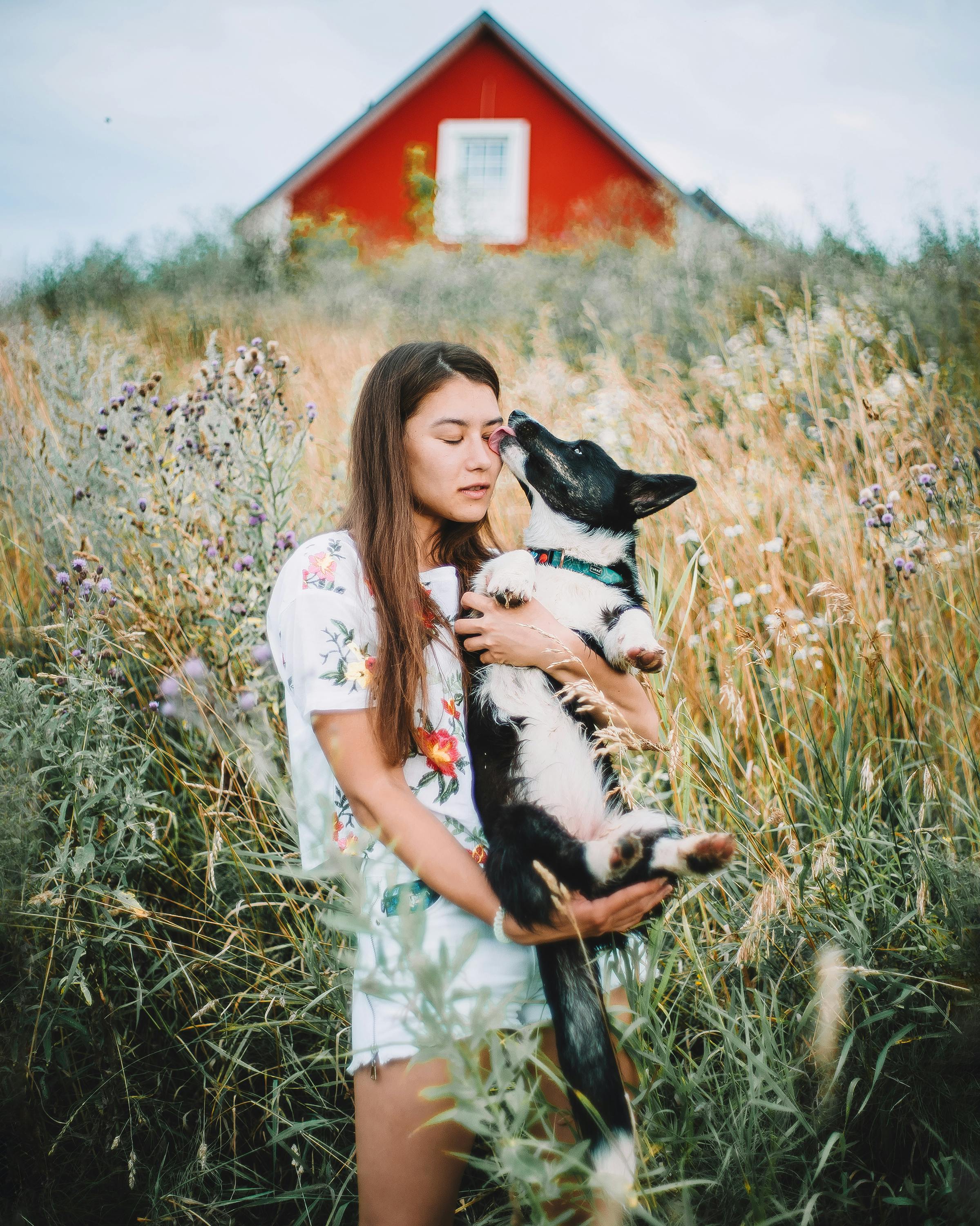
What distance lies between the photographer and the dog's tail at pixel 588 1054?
1.21 meters

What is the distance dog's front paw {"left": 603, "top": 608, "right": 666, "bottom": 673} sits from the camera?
5.39ft

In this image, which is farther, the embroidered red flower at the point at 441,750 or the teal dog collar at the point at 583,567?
the teal dog collar at the point at 583,567

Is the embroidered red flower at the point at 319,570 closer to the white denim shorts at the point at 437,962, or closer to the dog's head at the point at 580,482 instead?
the white denim shorts at the point at 437,962

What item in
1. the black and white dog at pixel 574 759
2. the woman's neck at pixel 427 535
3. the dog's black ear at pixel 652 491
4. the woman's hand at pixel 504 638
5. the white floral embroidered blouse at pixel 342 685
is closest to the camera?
the black and white dog at pixel 574 759

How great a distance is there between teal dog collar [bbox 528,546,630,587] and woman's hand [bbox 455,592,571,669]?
0.36m

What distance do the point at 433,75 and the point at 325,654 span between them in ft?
50.7

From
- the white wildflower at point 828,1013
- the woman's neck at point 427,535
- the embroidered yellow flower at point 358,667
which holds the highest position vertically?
the woman's neck at point 427,535

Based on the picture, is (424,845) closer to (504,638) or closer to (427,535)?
(504,638)

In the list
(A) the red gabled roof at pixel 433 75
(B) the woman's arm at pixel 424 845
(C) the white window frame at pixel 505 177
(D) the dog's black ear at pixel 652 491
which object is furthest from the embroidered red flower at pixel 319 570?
(A) the red gabled roof at pixel 433 75

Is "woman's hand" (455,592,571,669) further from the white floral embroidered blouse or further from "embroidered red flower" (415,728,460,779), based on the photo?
"embroidered red flower" (415,728,460,779)

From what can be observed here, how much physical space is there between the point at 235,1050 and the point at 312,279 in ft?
29.4

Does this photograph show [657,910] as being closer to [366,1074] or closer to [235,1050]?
[366,1074]

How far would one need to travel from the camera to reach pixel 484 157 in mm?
13469

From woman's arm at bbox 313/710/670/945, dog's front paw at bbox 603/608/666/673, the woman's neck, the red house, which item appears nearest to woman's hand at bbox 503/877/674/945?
woman's arm at bbox 313/710/670/945
